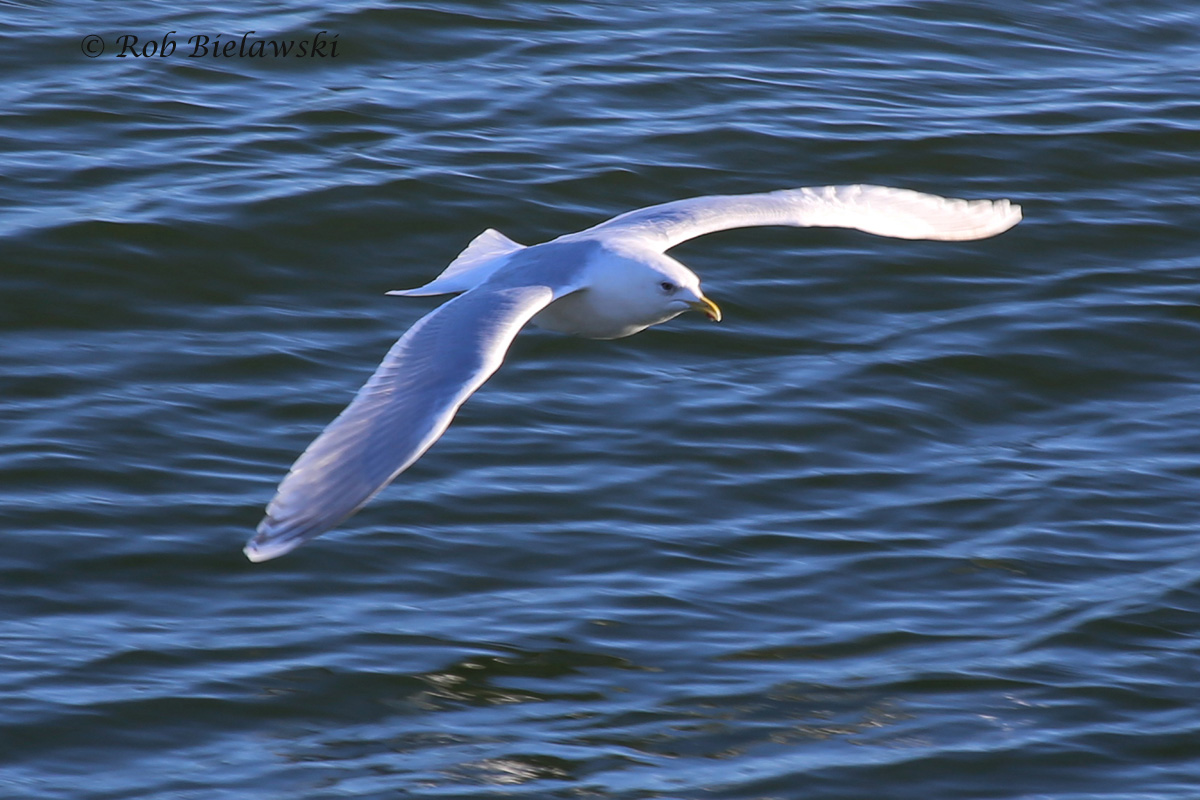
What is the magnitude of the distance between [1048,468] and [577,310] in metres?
2.05

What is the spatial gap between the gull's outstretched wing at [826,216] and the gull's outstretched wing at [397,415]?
0.87 meters

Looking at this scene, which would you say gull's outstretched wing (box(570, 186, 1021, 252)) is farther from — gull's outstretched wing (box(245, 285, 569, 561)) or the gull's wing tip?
the gull's wing tip

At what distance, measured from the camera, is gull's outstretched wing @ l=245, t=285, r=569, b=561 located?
4.38 meters

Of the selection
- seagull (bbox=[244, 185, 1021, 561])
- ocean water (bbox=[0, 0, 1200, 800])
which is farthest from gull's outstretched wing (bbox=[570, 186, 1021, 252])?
ocean water (bbox=[0, 0, 1200, 800])

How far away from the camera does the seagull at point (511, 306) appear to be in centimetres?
446

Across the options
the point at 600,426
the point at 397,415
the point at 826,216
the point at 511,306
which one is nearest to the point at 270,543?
the point at 397,415

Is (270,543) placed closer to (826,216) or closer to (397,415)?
(397,415)

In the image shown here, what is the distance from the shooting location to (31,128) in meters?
8.55

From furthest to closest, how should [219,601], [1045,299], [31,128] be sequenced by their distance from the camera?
[31,128] < [1045,299] < [219,601]

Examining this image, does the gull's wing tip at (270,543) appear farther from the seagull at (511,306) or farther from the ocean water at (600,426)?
the ocean water at (600,426)

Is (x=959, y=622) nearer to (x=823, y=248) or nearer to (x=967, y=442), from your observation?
(x=967, y=442)

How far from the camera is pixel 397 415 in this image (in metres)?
4.72

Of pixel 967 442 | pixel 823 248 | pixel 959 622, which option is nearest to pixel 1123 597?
pixel 959 622

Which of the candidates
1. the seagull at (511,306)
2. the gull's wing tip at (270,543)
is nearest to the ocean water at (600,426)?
the seagull at (511,306)
